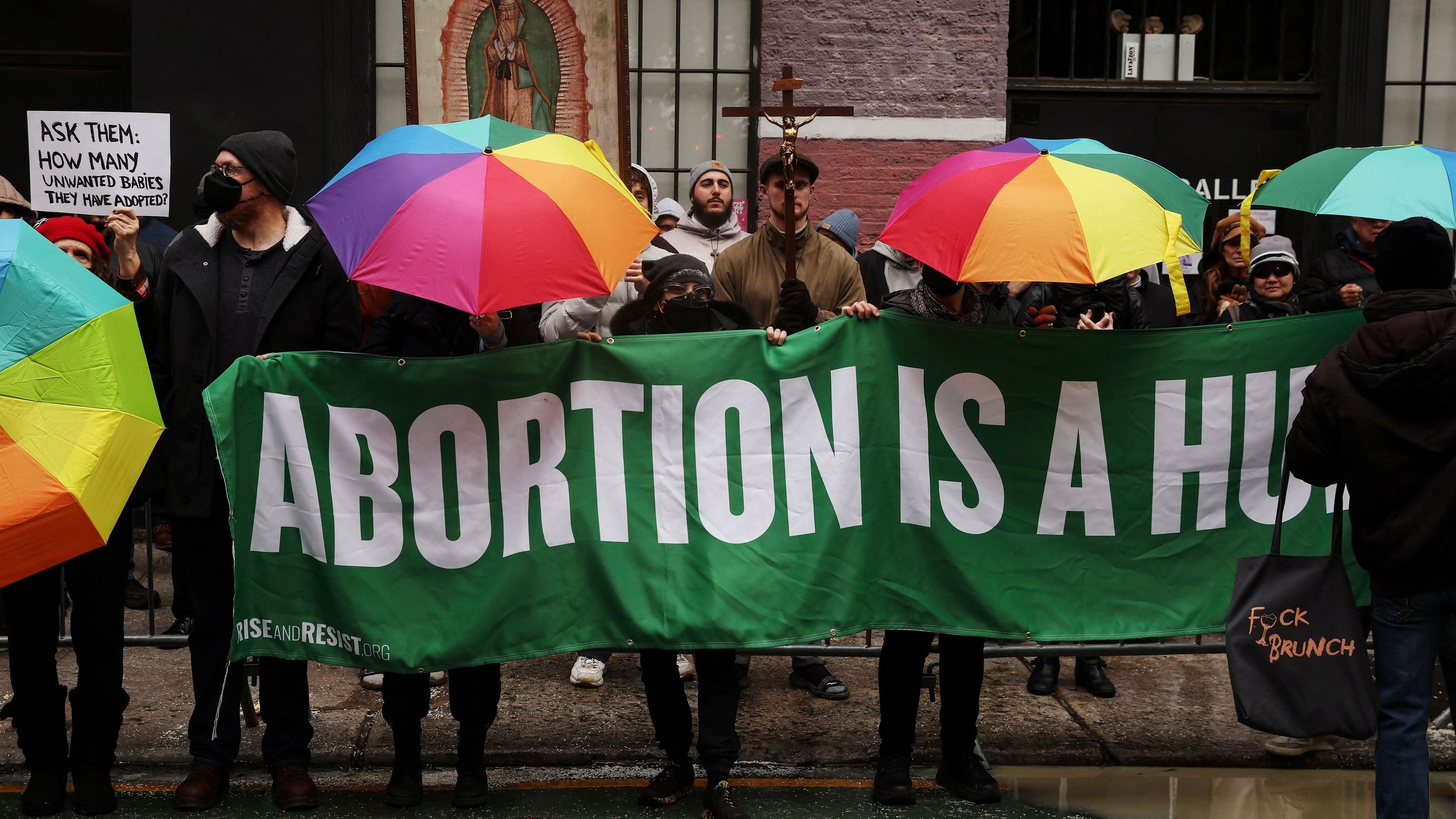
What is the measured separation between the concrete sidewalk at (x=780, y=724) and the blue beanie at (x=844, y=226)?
8.60 feet

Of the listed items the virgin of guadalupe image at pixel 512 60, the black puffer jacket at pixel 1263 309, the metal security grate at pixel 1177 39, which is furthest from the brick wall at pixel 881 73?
the black puffer jacket at pixel 1263 309

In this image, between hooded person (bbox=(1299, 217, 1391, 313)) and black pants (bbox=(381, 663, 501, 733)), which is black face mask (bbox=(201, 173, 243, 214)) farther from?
hooded person (bbox=(1299, 217, 1391, 313))

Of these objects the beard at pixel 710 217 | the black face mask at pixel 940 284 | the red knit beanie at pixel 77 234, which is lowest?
the black face mask at pixel 940 284

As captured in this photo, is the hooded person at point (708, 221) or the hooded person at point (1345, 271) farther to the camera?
the hooded person at point (708, 221)

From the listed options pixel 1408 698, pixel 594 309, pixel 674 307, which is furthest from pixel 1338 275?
pixel 594 309

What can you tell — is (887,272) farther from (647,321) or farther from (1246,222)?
(647,321)

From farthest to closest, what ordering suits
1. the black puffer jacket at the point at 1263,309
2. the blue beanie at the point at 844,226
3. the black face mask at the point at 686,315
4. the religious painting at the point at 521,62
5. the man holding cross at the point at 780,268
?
the religious painting at the point at 521,62
the blue beanie at the point at 844,226
the black puffer jacket at the point at 1263,309
the man holding cross at the point at 780,268
the black face mask at the point at 686,315

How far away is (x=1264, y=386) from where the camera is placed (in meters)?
5.36

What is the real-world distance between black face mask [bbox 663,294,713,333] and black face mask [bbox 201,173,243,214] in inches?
64.6

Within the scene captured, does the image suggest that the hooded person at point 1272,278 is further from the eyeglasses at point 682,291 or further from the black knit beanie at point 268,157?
the black knit beanie at point 268,157

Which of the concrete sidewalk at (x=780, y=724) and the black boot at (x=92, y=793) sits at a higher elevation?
the black boot at (x=92, y=793)

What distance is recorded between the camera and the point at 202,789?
5129mm

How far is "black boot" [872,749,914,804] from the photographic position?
5.25m

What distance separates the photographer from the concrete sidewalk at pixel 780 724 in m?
5.76
